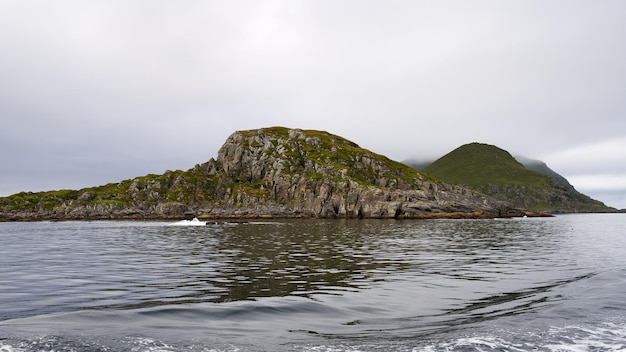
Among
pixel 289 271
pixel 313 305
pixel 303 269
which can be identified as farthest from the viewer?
pixel 303 269

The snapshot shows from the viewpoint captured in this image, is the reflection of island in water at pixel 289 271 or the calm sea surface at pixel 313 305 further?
the reflection of island in water at pixel 289 271

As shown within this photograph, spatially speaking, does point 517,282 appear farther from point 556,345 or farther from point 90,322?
point 90,322

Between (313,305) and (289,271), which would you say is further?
(289,271)

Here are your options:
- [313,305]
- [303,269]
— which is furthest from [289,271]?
[313,305]

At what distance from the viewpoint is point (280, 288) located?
23812mm

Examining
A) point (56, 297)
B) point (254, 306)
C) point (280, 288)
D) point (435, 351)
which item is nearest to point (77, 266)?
point (56, 297)

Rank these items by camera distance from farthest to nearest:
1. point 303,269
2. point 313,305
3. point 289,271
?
point 303,269
point 289,271
point 313,305

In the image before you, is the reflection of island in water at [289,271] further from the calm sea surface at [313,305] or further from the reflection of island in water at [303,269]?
the calm sea surface at [313,305]

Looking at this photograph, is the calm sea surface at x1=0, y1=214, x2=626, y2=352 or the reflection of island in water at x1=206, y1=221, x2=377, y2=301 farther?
the reflection of island in water at x1=206, y1=221, x2=377, y2=301

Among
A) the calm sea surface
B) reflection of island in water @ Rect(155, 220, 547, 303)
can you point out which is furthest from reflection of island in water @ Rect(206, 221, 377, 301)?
the calm sea surface

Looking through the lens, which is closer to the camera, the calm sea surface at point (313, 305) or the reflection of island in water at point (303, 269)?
the calm sea surface at point (313, 305)

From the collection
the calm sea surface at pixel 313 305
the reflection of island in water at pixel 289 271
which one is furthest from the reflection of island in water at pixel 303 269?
the calm sea surface at pixel 313 305

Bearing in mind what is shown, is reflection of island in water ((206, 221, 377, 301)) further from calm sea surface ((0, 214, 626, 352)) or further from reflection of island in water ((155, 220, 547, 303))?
calm sea surface ((0, 214, 626, 352))

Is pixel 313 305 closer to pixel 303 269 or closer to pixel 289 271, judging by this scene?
pixel 289 271
